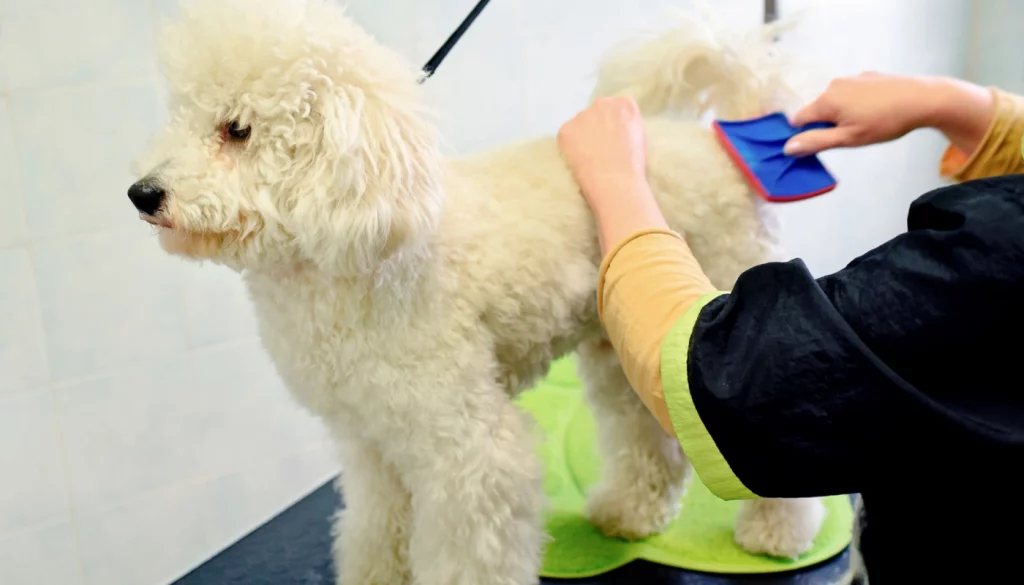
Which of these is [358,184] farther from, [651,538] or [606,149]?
[651,538]

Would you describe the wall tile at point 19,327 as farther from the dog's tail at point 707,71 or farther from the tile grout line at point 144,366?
the dog's tail at point 707,71

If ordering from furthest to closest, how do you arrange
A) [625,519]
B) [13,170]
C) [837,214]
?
[837,214] → [625,519] → [13,170]

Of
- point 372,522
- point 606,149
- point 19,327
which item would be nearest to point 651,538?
point 372,522

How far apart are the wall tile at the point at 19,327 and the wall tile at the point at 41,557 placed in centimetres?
22

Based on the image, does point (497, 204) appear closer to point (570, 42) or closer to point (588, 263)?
point (588, 263)

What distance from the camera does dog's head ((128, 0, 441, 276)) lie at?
2.82 ft

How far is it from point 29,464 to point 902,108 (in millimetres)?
1225

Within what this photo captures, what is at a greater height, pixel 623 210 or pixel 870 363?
pixel 870 363

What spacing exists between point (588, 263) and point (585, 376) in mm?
403

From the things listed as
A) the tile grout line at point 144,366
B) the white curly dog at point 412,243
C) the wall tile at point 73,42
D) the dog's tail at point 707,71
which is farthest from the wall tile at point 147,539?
the dog's tail at point 707,71

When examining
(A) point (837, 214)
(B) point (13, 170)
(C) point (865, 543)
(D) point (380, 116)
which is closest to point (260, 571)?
(B) point (13, 170)

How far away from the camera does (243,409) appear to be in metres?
1.50

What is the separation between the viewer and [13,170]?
117 cm

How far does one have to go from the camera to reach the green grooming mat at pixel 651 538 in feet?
4.27
